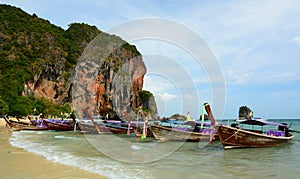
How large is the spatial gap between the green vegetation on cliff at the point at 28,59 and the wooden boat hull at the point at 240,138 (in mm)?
35388

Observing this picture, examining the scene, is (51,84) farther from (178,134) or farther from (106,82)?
(178,134)

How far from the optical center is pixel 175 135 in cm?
1753

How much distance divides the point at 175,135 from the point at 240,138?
4732 mm

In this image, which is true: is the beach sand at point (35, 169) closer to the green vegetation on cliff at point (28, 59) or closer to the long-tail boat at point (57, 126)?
the long-tail boat at point (57, 126)

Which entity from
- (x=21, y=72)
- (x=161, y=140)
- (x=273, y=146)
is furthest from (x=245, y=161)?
(x=21, y=72)

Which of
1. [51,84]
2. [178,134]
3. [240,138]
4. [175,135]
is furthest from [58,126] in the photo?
[51,84]

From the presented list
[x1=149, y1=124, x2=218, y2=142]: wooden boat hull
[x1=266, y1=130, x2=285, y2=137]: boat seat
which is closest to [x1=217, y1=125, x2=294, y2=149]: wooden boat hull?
[x1=266, y1=130, x2=285, y2=137]: boat seat

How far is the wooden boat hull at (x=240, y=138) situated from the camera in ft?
44.6

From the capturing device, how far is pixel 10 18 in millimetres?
63312

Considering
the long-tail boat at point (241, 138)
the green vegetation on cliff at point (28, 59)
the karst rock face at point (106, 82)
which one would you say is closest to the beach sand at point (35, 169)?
the long-tail boat at point (241, 138)

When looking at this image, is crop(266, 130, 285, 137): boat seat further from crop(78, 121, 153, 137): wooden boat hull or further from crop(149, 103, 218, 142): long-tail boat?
crop(78, 121, 153, 137): wooden boat hull

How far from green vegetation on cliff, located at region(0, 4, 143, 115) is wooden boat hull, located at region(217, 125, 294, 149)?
1393 inches

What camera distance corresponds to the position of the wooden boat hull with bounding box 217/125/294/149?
13594 millimetres

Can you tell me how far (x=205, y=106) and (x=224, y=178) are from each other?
167 inches
